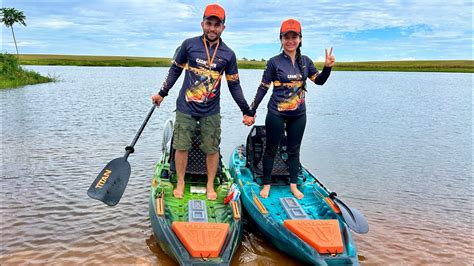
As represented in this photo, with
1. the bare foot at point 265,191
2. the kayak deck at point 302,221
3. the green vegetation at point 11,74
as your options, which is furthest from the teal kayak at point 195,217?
the green vegetation at point 11,74

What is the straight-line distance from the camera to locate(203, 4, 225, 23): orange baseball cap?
638 centimetres

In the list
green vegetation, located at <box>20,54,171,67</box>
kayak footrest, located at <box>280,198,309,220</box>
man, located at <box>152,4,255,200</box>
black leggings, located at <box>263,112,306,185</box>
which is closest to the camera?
kayak footrest, located at <box>280,198,309,220</box>

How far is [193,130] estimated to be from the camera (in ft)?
22.1

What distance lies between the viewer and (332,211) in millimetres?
6383

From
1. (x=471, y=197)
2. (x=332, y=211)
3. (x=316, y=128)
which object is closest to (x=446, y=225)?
(x=471, y=197)

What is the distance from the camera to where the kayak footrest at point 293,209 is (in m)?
6.27

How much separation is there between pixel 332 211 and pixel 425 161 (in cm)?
787

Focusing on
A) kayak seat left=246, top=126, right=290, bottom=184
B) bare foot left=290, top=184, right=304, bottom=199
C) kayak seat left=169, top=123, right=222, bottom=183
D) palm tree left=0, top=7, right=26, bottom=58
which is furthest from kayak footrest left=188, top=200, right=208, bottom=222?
palm tree left=0, top=7, right=26, bottom=58

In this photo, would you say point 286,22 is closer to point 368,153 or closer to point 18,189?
point 18,189

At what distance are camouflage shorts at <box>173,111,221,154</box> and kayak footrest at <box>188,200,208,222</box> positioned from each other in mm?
830

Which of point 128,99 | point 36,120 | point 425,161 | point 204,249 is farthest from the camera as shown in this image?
point 128,99

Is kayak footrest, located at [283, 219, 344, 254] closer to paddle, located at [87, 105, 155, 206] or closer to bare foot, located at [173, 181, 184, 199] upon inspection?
bare foot, located at [173, 181, 184, 199]

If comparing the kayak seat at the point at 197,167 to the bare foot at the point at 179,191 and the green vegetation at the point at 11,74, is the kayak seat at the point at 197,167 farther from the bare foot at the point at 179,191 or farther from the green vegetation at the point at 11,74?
the green vegetation at the point at 11,74

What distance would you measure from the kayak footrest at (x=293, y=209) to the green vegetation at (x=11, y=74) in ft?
105
